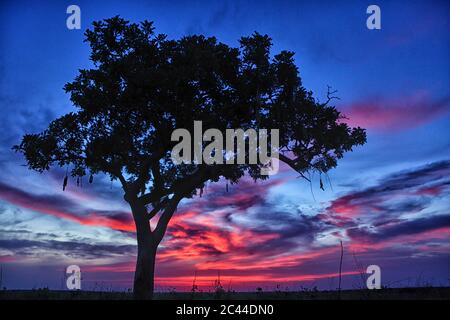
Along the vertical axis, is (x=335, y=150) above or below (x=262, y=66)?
below

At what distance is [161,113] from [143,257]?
7.42 m

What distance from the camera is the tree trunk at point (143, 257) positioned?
22.5m

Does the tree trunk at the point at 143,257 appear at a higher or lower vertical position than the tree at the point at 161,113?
lower

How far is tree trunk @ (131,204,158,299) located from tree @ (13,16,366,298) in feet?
0.17

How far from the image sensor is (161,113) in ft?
77.3

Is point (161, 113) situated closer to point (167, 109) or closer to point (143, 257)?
point (167, 109)

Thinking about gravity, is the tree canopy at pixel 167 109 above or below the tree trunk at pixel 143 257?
above

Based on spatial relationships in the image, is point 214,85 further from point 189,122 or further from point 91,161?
point 91,161

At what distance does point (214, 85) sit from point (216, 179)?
19.0 ft

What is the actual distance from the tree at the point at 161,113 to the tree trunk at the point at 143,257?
0.17 feet
